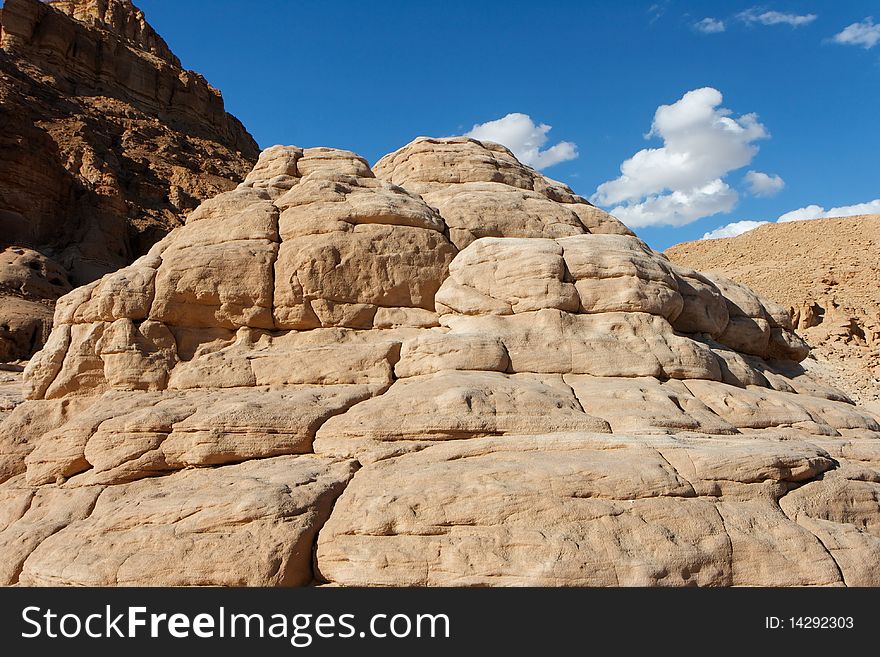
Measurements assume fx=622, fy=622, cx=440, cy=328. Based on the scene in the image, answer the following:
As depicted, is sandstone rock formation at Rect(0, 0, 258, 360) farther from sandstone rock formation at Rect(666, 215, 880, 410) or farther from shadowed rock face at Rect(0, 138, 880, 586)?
sandstone rock formation at Rect(666, 215, 880, 410)

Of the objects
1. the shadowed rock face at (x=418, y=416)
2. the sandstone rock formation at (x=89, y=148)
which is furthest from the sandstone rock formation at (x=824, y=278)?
the sandstone rock formation at (x=89, y=148)

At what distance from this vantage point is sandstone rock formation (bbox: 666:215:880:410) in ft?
107

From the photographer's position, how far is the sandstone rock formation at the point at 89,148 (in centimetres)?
3681

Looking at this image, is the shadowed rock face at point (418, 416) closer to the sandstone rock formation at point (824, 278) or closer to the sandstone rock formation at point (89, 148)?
the sandstone rock formation at point (824, 278)

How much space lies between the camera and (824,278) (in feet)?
160

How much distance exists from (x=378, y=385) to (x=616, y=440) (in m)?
4.09

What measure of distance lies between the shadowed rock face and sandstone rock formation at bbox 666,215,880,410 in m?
17.6

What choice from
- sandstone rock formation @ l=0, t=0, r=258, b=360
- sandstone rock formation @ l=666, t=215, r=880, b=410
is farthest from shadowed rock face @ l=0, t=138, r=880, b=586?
sandstone rock formation @ l=0, t=0, r=258, b=360

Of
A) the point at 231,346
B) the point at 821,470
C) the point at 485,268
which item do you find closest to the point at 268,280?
the point at 231,346

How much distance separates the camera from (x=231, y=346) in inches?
473

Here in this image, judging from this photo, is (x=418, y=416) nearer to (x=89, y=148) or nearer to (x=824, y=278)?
(x=824, y=278)

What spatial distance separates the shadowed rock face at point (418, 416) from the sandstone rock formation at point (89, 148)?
22496mm

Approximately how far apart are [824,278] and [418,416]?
50.3 meters
